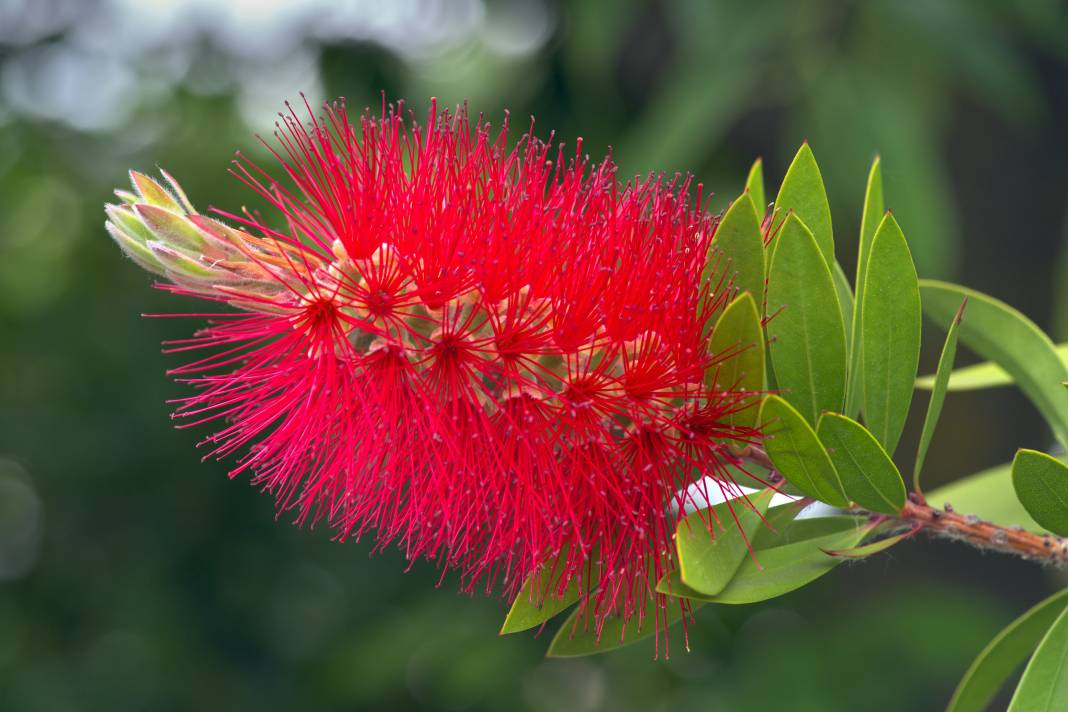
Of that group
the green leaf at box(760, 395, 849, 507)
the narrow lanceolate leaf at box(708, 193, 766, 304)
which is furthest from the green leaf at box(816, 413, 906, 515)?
the narrow lanceolate leaf at box(708, 193, 766, 304)

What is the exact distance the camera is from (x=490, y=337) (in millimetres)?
A: 1056

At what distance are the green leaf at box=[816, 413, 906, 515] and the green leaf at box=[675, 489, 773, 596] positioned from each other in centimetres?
9

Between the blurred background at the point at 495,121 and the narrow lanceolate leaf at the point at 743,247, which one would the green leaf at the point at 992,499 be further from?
the blurred background at the point at 495,121

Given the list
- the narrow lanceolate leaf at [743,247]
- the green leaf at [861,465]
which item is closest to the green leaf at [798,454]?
the green leaf at [861,465]

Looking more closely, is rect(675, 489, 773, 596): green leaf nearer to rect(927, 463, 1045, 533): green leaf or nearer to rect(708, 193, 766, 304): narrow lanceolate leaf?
rect(708, 193, 766, 304): narrow lanceolate leaf

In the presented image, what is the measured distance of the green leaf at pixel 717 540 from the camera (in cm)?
93

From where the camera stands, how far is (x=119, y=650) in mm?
4344

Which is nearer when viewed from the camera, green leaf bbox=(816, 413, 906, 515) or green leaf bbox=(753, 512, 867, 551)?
green leaf bbox=(816, 413, 906, 515)

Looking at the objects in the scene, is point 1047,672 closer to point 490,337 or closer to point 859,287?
point 859,287

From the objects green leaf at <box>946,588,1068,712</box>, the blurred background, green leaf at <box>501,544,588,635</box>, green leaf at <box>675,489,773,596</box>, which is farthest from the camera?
the blurred background

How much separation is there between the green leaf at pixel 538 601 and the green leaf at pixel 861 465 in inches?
11.0

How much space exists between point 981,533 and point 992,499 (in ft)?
0.83

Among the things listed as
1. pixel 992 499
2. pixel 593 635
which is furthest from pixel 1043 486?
pixel 593 635

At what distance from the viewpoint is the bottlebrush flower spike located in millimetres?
1026
